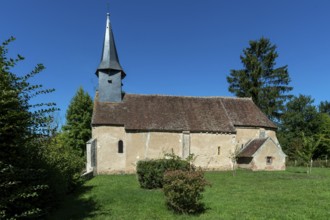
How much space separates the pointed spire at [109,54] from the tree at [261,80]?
19.2 metres

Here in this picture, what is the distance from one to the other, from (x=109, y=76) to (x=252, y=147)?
1526 centimetres

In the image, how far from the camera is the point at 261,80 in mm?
39906

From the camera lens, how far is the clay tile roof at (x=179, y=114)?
84.5 feet

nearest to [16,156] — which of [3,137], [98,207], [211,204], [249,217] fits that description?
[3,137]

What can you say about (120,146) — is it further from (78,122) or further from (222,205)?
(222,205)

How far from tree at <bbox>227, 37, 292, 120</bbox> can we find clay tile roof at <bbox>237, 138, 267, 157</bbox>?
39.3 feet

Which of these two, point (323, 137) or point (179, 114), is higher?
point (179, 114)

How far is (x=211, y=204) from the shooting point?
35.5 ft

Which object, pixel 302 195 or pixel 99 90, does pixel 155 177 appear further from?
pixel 99 90

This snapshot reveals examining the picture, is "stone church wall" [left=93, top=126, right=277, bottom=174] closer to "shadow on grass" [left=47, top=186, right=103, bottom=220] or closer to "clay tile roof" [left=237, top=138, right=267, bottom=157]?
"clay tile roof" [left=237, top=138, right=267, bottom=157]

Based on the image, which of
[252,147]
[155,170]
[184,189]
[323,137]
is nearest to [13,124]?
[184,189]

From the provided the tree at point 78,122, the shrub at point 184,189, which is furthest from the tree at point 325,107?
the shrub at point 184,189

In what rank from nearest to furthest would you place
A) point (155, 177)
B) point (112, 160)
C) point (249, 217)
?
point (249, 217) → point (155, 177) → point (112, 160)

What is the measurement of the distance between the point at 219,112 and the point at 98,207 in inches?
790
